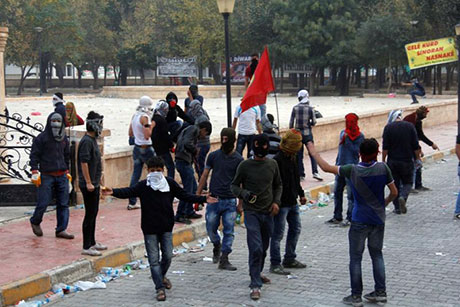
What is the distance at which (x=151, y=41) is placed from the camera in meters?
67.8

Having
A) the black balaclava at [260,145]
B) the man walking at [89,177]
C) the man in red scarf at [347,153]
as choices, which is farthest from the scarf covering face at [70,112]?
the black balaclava at [260,145]

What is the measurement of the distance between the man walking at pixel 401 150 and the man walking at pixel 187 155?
3.19 m

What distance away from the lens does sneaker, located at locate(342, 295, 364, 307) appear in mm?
7094

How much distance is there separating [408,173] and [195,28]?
49.8 m

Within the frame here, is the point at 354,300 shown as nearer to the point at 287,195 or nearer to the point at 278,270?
the point at 278,270

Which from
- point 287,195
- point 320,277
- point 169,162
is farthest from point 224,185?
point 169,162

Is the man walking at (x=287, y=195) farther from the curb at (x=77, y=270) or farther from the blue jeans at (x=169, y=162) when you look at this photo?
the blue jeans at (x=169, y=162)

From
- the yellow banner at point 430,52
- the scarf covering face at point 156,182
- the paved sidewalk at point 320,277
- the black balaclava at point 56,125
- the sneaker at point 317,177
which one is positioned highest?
the yellow banner at point 430,52

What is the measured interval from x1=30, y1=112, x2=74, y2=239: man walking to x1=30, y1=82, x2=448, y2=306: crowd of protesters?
0.5 inches

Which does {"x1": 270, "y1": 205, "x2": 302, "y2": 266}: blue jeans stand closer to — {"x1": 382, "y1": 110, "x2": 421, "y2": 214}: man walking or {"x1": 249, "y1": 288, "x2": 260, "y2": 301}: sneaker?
{"x1": 249, "y1": 288, "x2": 260, "y2": 301}: sneaker

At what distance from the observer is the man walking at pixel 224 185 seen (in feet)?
27.5

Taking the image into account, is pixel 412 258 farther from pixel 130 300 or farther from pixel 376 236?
pixel 130 300

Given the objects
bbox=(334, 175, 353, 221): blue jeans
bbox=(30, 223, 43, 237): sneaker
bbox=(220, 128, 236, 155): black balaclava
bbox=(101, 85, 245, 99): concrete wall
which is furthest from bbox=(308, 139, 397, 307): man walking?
bbox=(101, 85, 245, 99): concrete wall

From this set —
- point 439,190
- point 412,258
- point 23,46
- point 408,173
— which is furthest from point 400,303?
point 23,46
